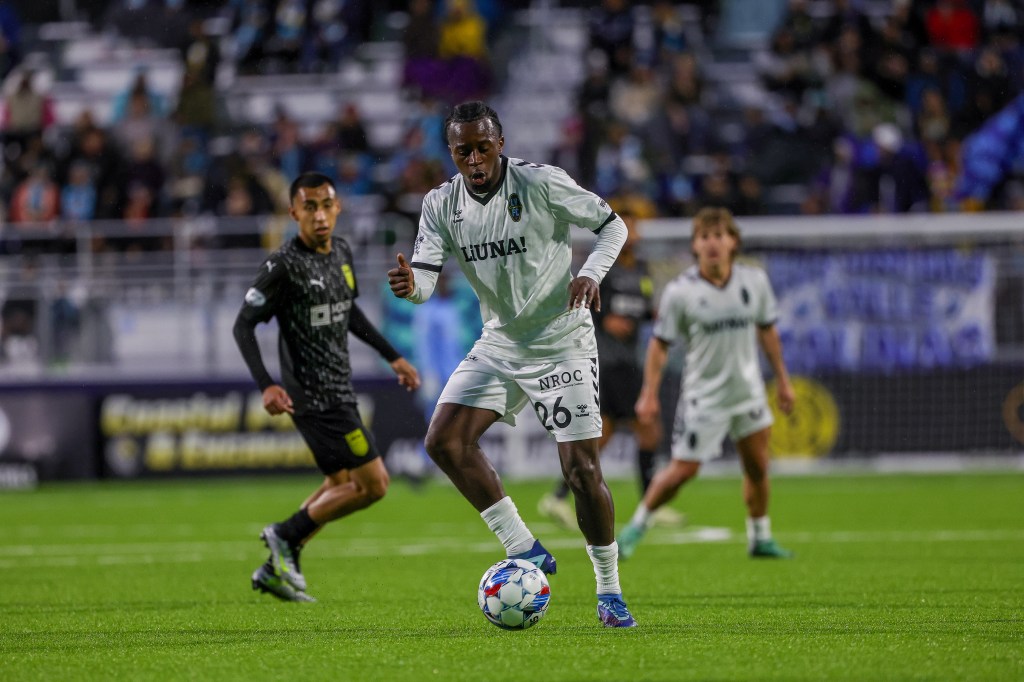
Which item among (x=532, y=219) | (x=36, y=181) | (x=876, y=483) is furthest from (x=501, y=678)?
(x=36, y=181)

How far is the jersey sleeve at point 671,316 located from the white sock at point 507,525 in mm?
3702

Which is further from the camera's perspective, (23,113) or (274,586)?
(23,113)

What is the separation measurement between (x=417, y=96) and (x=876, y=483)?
958 centimetres

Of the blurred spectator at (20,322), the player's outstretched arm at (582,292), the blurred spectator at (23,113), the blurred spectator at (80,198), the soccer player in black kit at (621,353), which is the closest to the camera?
the player's outstretched arm at (582,292)

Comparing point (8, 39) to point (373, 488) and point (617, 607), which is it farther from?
point (617, 607)

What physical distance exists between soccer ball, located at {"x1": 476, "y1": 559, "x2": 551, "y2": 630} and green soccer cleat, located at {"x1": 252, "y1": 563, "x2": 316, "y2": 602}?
1.81m

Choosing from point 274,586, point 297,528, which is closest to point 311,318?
point 297,528

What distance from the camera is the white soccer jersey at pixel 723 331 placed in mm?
10500

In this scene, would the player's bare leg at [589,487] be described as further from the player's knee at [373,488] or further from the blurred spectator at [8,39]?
the blurred spectator at [8,39]

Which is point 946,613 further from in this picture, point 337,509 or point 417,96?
point 417,96

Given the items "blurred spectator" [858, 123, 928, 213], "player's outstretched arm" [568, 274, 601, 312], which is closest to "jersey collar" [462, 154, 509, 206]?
"player's outstretched arm" [568, 274, 601, 312]

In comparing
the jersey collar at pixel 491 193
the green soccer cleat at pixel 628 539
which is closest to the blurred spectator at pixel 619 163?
the green soccer cleat at pixel 628 539

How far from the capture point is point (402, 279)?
677 centimetres

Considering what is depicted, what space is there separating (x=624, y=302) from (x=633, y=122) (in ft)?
32.4
